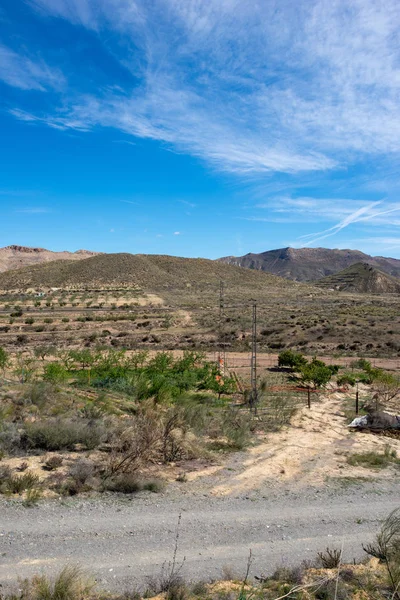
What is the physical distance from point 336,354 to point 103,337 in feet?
62.0

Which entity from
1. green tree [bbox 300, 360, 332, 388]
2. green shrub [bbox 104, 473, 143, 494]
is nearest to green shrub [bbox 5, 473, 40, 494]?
green shrub [bbox 104, 473, 143, 494]

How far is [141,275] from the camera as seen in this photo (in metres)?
103

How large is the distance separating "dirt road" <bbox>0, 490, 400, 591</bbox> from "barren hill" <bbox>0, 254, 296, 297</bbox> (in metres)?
78.6

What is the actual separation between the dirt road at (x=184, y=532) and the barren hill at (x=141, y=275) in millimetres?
78566

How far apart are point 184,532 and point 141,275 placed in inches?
3804

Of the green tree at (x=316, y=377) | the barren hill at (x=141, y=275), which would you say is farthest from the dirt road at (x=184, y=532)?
the barren hill at (x=141, y=275)

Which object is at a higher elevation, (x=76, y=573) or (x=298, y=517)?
(x=76, y=573)

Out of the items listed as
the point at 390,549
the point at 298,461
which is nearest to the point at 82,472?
the point at 298,461

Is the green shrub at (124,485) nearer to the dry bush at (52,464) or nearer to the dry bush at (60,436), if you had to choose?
the dry bush at (52,464)

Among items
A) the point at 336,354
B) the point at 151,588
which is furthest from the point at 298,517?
the point at 336,354

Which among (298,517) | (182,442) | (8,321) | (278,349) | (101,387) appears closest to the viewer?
(298,517)

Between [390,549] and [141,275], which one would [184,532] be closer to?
[390,549]

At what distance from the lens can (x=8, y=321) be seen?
1820 inches

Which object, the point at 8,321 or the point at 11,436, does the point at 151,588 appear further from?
the point at 8,321
